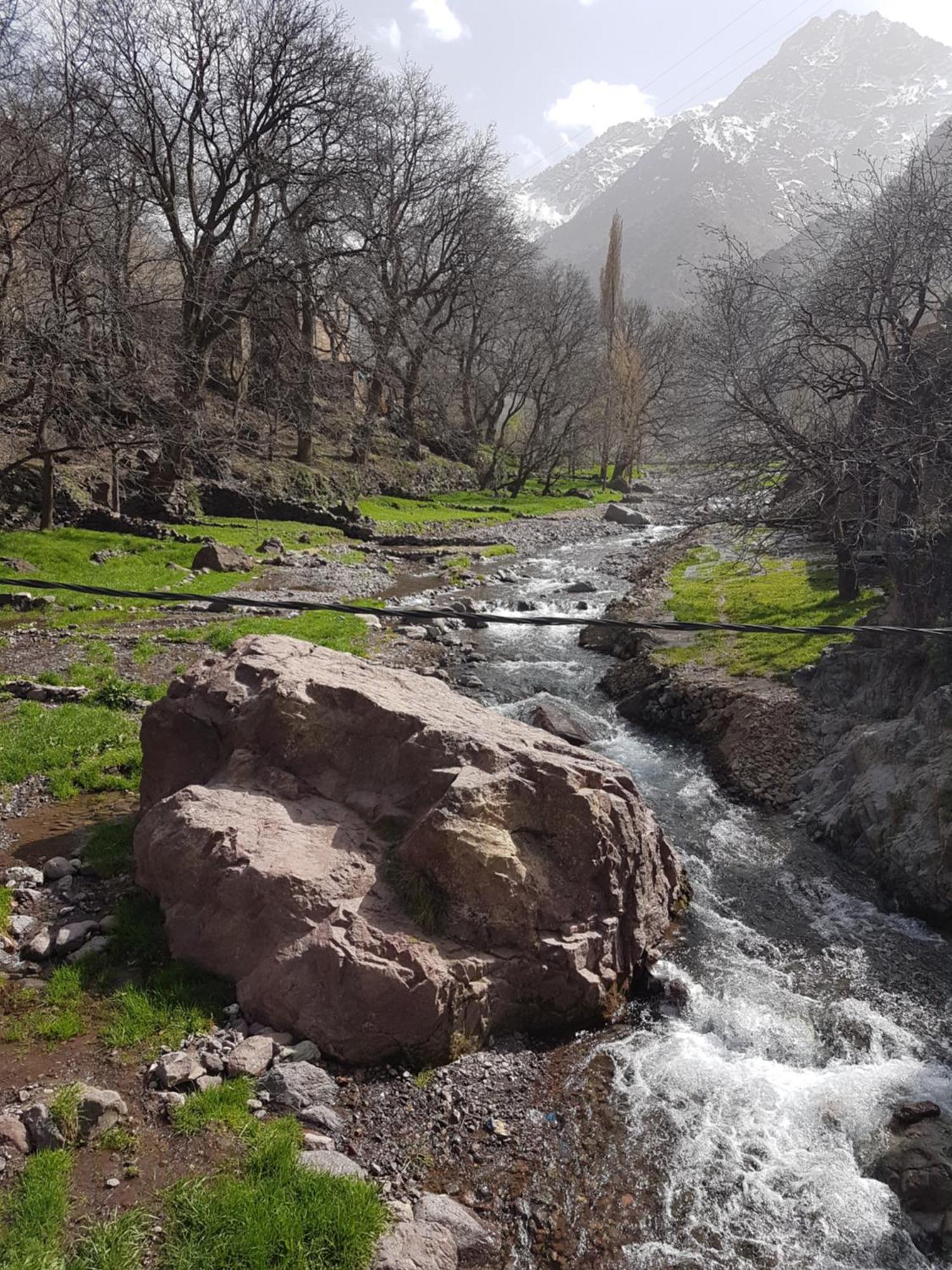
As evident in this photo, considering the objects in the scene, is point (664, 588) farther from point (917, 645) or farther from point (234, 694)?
point (234, 694)

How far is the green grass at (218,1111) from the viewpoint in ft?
15.1

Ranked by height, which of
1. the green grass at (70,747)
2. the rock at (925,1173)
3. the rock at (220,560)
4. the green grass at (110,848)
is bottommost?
the rock at (925,1173)

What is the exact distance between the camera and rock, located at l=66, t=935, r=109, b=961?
5.94 m

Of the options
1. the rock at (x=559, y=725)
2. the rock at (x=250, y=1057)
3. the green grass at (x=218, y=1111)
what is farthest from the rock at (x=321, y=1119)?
the rock at (x=559, y=725)

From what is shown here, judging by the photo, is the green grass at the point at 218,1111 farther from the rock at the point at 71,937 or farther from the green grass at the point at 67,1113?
the rock at the point at 71,937

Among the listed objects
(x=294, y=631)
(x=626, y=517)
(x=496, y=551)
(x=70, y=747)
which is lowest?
(x=70, y=747)

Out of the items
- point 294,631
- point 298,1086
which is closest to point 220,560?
point 294,631

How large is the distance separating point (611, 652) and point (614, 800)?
969cm

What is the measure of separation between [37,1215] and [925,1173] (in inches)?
211

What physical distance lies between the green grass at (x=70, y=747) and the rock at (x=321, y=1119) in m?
5.30

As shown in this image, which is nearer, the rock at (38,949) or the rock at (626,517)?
the rock at (38,949)

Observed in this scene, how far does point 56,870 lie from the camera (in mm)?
7164

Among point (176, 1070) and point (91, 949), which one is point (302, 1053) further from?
point (91, 949)

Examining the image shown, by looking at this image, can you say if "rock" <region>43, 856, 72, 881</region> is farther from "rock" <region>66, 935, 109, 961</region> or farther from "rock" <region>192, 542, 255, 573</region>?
"rock" <region>192, 542, 255, 573</region>
